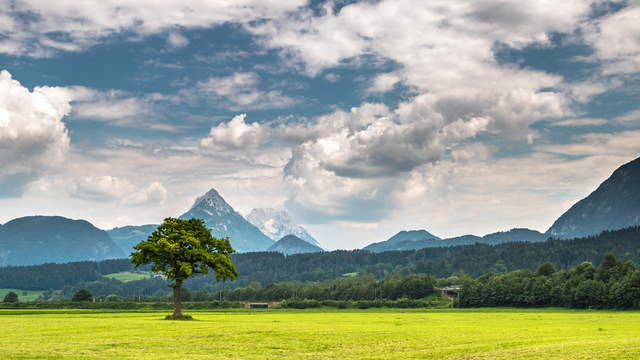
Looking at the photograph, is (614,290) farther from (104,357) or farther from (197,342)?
(104,357)

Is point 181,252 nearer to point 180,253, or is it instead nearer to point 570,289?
point 180,253

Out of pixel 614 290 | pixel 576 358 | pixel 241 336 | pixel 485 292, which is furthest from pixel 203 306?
pixel 576 358

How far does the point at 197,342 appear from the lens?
4772 centimetres

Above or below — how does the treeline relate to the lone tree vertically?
below

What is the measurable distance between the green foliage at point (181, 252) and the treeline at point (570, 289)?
285 feet

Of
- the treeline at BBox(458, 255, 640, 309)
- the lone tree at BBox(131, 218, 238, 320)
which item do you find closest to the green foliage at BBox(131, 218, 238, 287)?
the lone tree at BBox(131, 218, 238, 320)

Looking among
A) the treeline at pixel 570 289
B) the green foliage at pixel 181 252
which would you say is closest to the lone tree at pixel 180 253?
the green foliage at pixel 181 252

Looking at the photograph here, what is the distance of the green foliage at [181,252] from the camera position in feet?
294

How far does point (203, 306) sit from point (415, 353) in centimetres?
13858

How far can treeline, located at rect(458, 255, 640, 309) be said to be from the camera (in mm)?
132250

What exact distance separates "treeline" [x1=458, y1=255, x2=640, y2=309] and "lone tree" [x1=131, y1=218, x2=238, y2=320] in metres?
86.9

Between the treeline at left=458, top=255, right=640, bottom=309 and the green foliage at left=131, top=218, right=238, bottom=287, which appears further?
the treeline at left=458, top=255, right=640, bottom=309

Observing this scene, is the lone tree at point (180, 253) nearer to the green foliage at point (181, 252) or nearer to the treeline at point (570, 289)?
the green foliage at point (181, 252)

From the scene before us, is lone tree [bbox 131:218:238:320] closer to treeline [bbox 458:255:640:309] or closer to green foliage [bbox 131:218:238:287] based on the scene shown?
green foliage [bbox 131:218:238:287]
